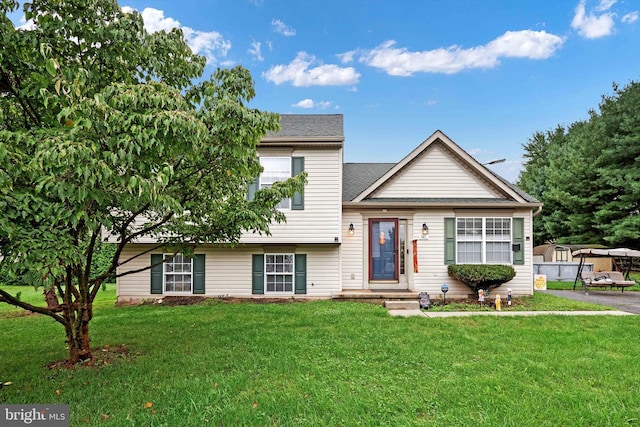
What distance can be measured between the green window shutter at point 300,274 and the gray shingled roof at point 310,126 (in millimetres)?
3709

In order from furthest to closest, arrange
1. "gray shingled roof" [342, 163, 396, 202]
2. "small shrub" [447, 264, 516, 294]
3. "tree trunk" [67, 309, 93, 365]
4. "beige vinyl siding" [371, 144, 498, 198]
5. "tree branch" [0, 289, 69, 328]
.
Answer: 1. "gray shingled roof" [342, 163, 396, 202]
2. "beige vinyl siding" [371, 144, 498, 198]
3. "small shrub" [447, 264, 516, 294]
4. "tree trunk" [67, 309, 93, 365]
5. "tree branch" [0, 289, 69, 328]

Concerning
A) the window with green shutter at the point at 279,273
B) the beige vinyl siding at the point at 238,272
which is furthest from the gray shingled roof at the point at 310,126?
the window with green shutter at the point at 279,273

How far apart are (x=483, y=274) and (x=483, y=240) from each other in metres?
1.28

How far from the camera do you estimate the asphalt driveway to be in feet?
28.8

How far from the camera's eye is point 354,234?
10.2m

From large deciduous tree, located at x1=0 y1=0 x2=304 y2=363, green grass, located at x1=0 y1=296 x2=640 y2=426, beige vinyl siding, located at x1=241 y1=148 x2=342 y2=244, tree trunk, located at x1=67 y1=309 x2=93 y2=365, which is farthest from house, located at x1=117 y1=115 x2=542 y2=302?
tree trunk, located at x1=67 y1=309 x2=93 y2=365

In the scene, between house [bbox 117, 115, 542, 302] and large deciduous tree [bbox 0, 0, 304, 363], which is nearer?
large deciduous tree [bbox 0, 0, 304, 363]

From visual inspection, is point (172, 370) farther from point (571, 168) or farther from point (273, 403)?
point (571, 168)

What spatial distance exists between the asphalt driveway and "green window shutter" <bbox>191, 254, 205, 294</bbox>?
37.8 feet

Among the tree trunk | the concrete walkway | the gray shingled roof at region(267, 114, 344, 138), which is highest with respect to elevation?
the gray shingled roof at region(267, 114, 344, 138)

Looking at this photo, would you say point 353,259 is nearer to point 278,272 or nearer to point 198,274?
point 278,272

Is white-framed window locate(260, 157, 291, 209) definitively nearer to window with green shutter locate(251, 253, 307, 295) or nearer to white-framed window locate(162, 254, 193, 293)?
window with green shutter locate(251, 253, 307, 295)

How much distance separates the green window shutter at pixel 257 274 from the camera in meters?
10.1

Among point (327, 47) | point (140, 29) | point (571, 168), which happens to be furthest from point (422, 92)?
point (140, 29)
